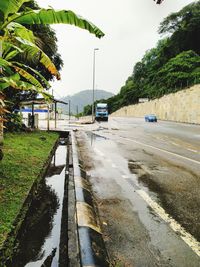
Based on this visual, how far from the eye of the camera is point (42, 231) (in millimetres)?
5023

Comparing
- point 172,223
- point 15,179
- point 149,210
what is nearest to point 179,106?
point 15,179

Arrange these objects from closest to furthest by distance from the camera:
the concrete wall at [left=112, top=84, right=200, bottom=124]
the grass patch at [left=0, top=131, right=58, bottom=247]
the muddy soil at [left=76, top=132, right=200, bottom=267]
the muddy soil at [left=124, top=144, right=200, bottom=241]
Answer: the muddy soil at [left=76, top=132, right=200, bottom=267] → the grass patch at [left=0, top=131, right=58, bottom=247] → the muddy soil at [left=124, top=144, right=200, bottom=241] → the concrete wall at [left=112, top=84, right=200, bottom=124]

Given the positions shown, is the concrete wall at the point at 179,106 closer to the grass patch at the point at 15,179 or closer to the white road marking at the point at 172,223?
the grass patch at the point at 15,179

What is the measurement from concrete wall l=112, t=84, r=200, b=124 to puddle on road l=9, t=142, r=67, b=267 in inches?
1691

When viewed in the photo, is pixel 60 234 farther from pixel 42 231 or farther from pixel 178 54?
pixel 178 54

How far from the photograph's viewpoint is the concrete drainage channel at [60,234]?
3884mm

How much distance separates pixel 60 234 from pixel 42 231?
1.06 ft

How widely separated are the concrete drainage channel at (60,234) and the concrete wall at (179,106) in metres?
43.3

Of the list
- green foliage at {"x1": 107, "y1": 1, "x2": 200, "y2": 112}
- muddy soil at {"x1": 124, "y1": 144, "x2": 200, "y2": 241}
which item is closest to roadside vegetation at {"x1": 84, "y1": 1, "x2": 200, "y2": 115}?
green foliage at {"x1": 107, "y1": 1, "x2": 200, "y2": 112}

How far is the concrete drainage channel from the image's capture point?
3.88 meters

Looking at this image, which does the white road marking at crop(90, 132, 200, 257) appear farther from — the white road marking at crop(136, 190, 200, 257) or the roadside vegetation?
the roadside vegetation

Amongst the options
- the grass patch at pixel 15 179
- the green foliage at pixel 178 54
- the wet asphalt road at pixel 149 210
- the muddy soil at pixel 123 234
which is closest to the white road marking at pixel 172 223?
the wet asphalt road at pixel 149 210

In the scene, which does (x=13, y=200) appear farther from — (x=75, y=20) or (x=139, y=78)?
(x=139, y=78)

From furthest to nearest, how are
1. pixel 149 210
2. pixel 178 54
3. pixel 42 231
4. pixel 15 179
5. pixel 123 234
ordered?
1. pixel 178 54
2. pixel 15 179
3. pixel 149 210
4. pixel 42 231
5. pixel 123 234
